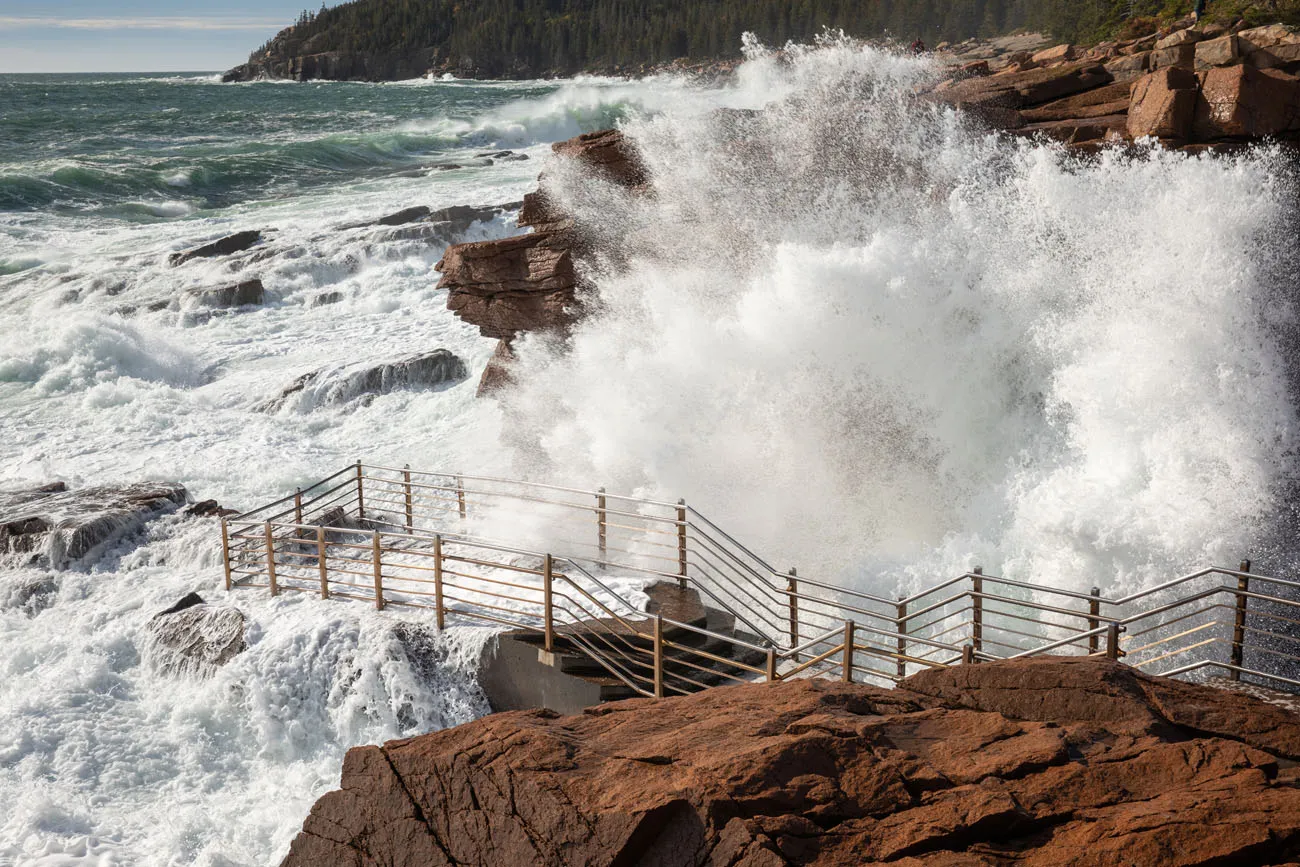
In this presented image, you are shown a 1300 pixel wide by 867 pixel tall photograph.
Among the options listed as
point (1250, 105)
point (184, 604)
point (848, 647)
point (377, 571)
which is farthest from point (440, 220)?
point (848, 647)

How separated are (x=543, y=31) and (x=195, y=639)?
15449 centimetres

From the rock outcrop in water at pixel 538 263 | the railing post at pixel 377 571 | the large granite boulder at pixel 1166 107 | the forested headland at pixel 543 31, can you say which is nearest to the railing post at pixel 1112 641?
the railing post at pixel 377 571

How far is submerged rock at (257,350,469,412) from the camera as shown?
739 inches

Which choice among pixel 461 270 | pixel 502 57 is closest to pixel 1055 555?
pixel 461 270

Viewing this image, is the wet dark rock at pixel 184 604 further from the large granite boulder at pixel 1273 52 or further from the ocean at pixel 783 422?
the large granite boulder at pixel 1273 52

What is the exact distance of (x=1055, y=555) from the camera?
10664 mm

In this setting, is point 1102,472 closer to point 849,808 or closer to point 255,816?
point 849,808

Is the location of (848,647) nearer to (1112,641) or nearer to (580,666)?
(1112,641)

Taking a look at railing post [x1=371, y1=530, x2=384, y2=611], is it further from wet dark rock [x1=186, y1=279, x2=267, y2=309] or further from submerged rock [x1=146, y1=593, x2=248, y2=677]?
wet dark rock [x1=186, y1=279, x2=267, y2=309]

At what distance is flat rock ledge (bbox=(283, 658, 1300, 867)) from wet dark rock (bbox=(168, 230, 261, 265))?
2472cm

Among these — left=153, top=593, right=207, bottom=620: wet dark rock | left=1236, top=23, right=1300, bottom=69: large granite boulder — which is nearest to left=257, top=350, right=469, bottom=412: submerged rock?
left=153, top=593, right=207, bottom=620: wet dark rock

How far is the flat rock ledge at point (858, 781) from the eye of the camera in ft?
14.4

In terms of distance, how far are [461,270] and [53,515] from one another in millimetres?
6018

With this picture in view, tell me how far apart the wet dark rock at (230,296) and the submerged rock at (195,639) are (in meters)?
15.6
